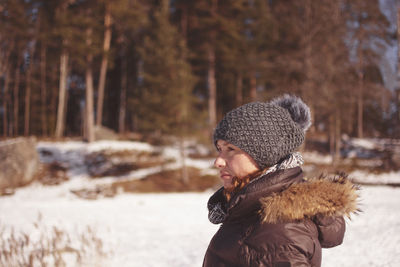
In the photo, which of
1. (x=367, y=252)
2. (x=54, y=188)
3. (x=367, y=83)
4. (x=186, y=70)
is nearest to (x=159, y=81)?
(x=186, y=70)

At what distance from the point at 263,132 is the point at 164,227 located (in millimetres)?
5080

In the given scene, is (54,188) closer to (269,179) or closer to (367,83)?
(269,179)

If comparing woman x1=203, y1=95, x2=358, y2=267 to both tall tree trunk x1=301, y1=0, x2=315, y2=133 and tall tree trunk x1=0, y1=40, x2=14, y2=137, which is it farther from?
tall tree trunk x1=0, y1=40, x2=14, y2=137

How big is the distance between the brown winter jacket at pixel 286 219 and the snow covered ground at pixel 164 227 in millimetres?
941

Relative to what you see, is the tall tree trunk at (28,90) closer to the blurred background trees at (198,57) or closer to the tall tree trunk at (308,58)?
the blurred background trees at (198,57)

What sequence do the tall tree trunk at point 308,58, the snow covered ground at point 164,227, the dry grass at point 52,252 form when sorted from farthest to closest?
1. the tall tree trunk at point 308,58
2. the snow covered ground at point 164,227
3. the dry grass at point 52,252

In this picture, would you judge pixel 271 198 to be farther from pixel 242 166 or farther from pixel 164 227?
pixel 164 227

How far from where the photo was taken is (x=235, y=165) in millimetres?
1532

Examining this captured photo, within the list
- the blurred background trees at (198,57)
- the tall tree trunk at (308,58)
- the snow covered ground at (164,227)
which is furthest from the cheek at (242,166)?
the tall tree trunk at (308,58)

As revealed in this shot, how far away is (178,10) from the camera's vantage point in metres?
24.2

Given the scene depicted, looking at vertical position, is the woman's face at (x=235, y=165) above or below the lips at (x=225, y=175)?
above

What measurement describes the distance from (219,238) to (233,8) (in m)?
23.2

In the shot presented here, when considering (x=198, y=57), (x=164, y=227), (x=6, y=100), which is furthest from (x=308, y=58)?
(x=6, y=100)

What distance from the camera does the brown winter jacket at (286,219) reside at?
1236 millimetres
